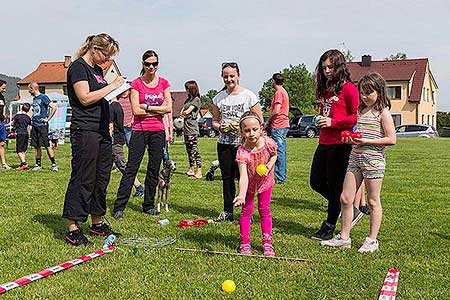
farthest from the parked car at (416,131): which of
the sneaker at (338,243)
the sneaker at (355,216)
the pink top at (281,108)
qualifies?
the sneaker at (338,243)

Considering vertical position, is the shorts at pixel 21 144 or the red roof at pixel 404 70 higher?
the red roof at pixel 404 70

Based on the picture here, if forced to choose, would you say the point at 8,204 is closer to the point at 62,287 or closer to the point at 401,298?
the point at 62,287

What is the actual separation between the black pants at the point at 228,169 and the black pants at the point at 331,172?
107 centimetres

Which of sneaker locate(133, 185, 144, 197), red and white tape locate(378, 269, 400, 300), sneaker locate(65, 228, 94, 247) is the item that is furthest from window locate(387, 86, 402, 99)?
red and white tape locate(378, 269, 400, 300)

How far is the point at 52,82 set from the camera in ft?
227

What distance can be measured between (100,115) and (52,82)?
67.5 metres

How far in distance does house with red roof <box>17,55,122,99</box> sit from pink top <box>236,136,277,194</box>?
64.6m

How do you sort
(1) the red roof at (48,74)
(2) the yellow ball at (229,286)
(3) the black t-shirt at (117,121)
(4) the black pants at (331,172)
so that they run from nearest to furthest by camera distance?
(2) the yellow ball at (229,286) → (4) the black pants at (331,172) → (3) the black t-shirt at (117,121) → (1) the red roof at (48,74)

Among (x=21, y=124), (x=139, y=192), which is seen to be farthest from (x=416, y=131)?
(x=139, y=192)

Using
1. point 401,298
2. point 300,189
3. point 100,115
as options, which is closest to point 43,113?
point 300,189

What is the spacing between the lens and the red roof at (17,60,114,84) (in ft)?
229

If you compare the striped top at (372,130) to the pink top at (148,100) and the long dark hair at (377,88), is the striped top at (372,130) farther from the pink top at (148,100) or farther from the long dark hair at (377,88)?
the pink top at (148,100)

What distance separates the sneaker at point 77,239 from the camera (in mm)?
5344

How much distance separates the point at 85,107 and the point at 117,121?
3.67 metres
